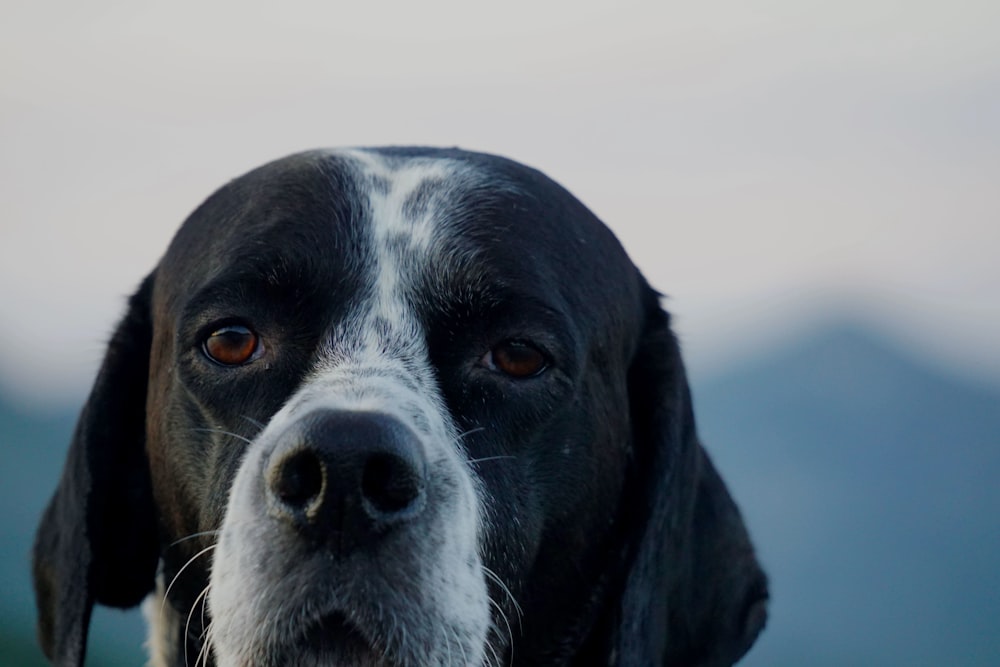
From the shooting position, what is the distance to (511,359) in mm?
2984

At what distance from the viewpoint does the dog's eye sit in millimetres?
2982

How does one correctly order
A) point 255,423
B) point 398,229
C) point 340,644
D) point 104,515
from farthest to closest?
point 104,515, point 398,229, point 255,423, point 340,644

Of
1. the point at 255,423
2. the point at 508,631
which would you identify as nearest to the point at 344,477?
the point at 255,423

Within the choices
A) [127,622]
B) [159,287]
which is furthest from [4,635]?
[159,287]

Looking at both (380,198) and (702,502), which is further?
(702,502)

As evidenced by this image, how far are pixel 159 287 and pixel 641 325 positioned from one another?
145 cm

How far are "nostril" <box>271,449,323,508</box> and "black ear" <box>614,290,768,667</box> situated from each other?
1218 millimetres

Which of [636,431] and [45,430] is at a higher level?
[636,431]

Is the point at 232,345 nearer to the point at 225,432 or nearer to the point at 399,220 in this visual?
the point at 225,432

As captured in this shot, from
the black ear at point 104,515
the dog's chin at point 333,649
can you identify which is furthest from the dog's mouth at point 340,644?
the black ear at point 104,515

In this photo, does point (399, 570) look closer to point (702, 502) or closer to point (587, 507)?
point (587, 507)

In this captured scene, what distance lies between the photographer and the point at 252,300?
291 centimetres

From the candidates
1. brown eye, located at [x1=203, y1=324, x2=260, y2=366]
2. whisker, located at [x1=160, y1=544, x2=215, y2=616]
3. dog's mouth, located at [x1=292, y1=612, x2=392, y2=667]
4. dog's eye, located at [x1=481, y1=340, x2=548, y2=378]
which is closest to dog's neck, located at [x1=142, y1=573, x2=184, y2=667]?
whisker, located at [x1=160, y1=544, x2=215, y2=616]

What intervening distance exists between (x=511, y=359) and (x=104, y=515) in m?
1.32
